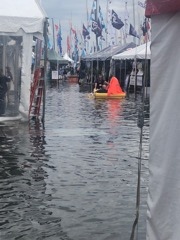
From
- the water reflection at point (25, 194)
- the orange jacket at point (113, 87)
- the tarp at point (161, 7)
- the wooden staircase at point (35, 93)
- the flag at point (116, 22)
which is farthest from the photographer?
the flag at point (116, 22)

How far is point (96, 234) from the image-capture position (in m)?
6.38

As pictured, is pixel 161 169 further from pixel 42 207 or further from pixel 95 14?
pixel 95 14

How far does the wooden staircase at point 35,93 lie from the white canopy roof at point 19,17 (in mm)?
1681

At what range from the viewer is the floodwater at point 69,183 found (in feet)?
21.7

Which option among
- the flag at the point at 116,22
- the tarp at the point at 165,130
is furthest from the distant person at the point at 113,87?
the tarp at the point at 165,130

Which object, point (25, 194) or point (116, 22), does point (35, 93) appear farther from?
point (116, 22)

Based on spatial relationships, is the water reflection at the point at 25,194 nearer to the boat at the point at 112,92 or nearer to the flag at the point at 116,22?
the boat at the point at 112,92

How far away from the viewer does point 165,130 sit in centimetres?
437

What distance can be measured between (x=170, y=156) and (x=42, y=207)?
346cm

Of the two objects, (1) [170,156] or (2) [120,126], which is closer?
(1) [170,156]

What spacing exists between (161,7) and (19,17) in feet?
39.7

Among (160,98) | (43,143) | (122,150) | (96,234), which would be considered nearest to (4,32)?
(43,143)

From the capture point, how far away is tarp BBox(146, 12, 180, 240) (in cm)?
427

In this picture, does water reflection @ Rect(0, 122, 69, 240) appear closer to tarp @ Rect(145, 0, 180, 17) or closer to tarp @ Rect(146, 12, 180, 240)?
tarp @ Rect(146, 12, 180, 240)
